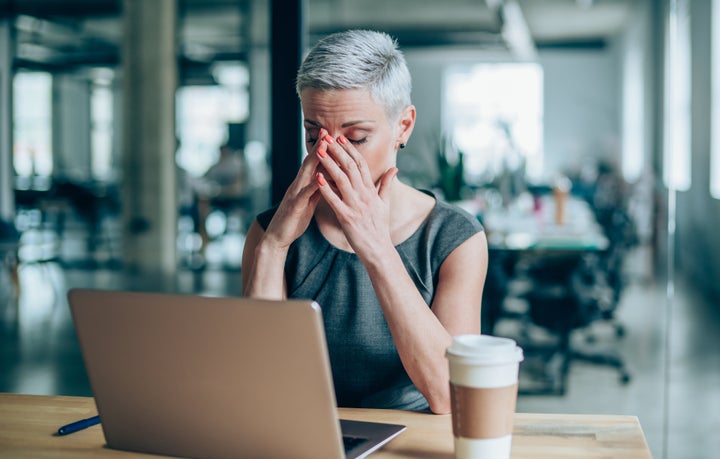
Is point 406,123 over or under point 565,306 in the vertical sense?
over

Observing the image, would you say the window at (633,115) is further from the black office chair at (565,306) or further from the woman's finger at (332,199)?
the woman's finger at (332,199)

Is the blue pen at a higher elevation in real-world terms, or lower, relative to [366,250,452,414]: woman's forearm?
lower

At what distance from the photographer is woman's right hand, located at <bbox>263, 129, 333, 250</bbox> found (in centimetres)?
140

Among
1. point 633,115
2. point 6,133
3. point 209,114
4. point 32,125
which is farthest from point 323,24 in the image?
point 633,115

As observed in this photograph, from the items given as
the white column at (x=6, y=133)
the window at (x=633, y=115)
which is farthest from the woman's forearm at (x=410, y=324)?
the window at (x=633, y=115)

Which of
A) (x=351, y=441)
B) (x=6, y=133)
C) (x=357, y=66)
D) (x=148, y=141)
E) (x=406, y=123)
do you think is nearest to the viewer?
(x=351, y=441)

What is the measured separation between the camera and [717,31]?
23.1 ft

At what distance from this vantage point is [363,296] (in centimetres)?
→ 156

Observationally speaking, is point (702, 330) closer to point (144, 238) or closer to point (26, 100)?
point (144, 238)

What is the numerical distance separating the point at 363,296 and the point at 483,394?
0.65 m

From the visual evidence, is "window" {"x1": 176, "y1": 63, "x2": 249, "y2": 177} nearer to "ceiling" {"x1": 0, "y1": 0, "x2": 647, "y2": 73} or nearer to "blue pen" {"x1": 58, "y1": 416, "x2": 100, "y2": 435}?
"ceiling" {"x1": 0, "y1": 0, "x2": 647, "y2": 73}

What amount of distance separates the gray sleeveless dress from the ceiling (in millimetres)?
477

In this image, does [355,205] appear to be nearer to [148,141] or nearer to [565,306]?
[565,306]

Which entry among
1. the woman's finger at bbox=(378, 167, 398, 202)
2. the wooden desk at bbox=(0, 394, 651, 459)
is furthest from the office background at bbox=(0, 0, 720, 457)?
the wooden desk at bbox=(0, 394, 651, 459)
